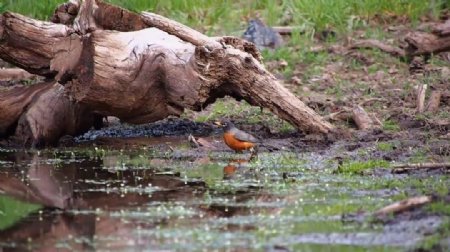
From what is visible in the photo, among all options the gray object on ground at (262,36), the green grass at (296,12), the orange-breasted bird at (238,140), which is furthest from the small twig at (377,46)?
the orange-breasted bird at (238,140)

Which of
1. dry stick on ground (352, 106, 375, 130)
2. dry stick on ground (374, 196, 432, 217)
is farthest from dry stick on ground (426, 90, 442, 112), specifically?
dry stick on ground (374, 196, 432, 217)

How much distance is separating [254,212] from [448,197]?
3.92 ft

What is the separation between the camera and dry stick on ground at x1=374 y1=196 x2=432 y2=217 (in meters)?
6.49

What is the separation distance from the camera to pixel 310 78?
12047mm

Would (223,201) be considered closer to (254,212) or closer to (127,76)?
(254,212)

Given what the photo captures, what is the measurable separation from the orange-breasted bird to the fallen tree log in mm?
285

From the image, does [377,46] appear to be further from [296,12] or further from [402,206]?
[402,206]

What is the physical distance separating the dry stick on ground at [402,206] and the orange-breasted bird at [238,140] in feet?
9.59

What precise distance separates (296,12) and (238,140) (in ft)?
14.8

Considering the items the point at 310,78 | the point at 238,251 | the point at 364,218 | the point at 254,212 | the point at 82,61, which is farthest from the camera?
the point at 310,78

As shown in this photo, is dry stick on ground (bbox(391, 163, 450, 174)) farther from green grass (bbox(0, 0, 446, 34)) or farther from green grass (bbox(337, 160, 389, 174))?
green grass (bbox(0, 0, 446, 34))

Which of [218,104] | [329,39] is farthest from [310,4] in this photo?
[218,104]

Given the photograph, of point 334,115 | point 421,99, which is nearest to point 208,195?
point 334,115

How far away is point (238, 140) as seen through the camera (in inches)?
371
